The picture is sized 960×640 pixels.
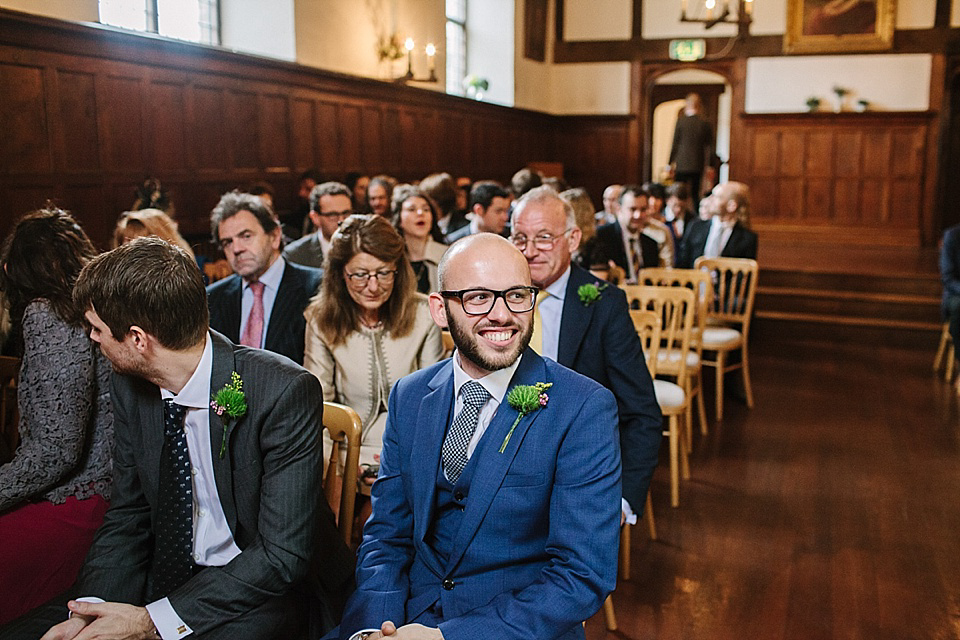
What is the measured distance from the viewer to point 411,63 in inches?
399

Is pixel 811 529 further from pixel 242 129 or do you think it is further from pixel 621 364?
pixel 242 129

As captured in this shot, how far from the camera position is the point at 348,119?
30.1 ft

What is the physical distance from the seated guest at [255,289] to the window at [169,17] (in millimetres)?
3711

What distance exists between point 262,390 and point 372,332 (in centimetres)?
123

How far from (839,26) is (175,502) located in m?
13.1

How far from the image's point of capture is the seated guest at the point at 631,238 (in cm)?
581

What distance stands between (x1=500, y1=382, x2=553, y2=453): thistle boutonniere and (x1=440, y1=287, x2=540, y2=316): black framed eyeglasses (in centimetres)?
16

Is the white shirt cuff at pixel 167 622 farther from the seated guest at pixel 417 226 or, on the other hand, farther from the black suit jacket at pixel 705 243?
the black suit jacket at pixel 705 243

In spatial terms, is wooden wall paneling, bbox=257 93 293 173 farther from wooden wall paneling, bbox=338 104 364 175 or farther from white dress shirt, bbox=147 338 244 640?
white dress shirt, bbox=147 338 244 640

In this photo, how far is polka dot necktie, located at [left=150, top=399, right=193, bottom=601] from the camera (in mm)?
1942

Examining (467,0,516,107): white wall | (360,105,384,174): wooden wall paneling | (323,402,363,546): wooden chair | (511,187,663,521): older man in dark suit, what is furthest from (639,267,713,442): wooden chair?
(467,0,516,107): white wall

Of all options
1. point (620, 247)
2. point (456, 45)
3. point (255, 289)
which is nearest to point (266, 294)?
point (255, 289)

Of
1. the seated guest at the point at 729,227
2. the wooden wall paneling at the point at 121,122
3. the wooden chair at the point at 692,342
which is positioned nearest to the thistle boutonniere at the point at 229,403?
the wooden chair at the point at 692,342

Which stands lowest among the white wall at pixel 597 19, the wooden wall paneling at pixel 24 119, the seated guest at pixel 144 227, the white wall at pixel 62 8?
the seated guest at pixel 144 227
